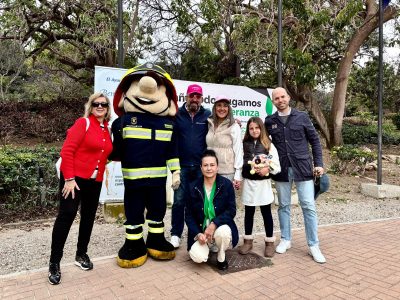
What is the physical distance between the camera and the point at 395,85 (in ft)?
60.2

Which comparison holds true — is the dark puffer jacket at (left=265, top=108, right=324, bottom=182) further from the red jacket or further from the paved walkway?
the red jacket

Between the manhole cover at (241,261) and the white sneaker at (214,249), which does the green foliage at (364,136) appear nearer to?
the manhole cover at (241,261)

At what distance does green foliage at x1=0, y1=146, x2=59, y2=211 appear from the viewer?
5.29 meters

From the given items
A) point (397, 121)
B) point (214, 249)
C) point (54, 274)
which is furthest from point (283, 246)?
point (397, 121)

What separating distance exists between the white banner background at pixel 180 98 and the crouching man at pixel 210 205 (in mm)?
1943

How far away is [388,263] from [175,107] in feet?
9.41

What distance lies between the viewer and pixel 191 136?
162 inches

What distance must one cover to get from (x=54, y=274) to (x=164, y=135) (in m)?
1.73

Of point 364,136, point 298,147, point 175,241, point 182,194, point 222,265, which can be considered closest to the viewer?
point 222,265

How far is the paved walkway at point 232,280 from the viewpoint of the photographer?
3121 millimetres

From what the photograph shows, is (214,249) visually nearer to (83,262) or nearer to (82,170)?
(83,262)

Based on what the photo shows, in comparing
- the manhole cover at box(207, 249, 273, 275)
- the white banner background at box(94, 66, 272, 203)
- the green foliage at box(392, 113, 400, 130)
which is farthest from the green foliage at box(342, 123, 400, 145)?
the manhole cover at box(207, 249, 273, 275)

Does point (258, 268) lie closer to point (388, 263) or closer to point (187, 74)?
point (388, 263)

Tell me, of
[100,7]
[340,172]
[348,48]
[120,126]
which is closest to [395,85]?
[348,48]
